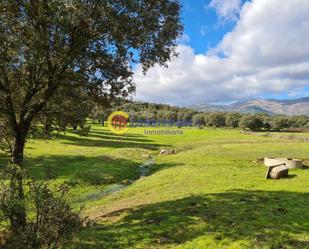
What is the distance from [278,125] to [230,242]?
7159 inches

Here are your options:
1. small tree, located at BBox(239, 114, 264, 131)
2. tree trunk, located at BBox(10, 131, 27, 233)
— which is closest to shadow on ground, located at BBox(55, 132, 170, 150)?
tree trunk, located at BBox(10, 131, 27, 233)

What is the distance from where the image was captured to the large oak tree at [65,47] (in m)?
16.0

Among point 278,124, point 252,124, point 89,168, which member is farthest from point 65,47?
point 278,124

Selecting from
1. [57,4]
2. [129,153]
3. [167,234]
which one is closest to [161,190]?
[167,234]

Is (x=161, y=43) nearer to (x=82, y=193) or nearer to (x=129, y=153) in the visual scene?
(x=82, y=193)

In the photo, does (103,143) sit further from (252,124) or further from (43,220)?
(252,124)

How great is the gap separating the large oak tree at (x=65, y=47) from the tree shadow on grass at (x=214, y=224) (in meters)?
5.29

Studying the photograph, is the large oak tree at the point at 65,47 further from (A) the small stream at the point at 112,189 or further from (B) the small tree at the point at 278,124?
(B) the small tree at the point at 278,124

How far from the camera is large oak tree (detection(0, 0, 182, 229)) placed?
16.0 metres

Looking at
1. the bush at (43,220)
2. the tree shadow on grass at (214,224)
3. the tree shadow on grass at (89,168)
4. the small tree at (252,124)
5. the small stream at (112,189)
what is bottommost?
the small stream at (112,189)

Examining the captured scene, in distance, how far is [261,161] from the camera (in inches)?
1799

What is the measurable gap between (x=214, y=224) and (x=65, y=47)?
12.4m

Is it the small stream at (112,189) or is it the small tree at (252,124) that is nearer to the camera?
the small stream at (112,189)

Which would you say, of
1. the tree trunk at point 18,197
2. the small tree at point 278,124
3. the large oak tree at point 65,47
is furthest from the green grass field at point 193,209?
the small tree at point 278,124
